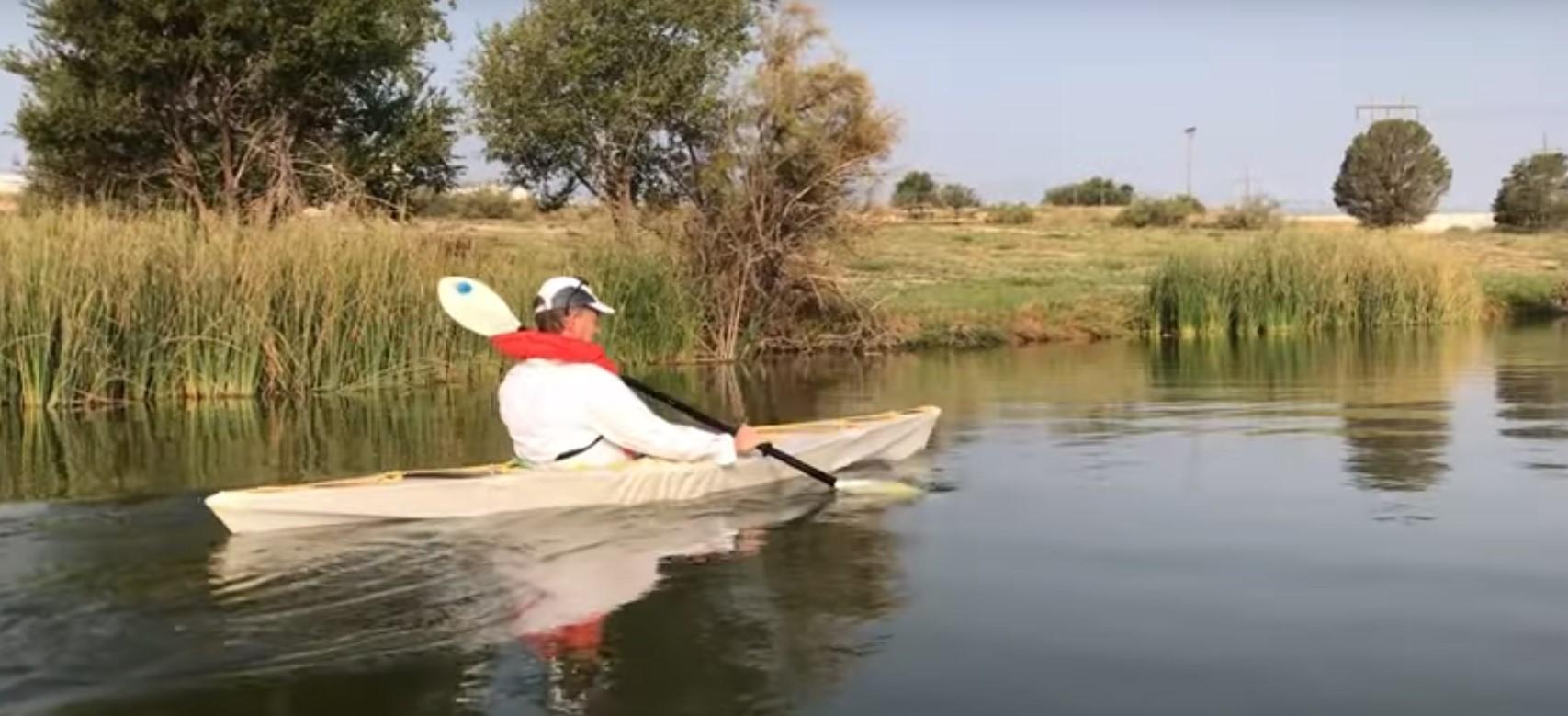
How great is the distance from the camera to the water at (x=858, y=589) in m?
5.82

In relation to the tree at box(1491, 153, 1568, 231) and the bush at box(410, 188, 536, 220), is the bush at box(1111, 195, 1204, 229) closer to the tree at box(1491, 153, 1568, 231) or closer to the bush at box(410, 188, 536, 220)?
the tree at box(1491, 153, 1568, 231)

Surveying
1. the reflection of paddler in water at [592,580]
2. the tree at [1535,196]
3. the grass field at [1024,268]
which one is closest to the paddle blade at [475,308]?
the reflection of paddler in water at [592,580]

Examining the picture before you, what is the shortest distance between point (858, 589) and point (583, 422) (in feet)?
7.82

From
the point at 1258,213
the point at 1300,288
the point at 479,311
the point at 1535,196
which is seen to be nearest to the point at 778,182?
the point at 1300,288

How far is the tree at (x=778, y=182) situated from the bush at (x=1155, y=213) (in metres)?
40.5

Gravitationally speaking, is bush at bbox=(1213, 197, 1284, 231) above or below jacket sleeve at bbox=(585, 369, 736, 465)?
above

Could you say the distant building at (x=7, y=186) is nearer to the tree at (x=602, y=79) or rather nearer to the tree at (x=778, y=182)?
the tree at (x=602, y=79)

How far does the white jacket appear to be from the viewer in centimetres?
891

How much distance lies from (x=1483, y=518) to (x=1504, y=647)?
10.0ft

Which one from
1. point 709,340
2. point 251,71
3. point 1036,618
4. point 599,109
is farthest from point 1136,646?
point 599,109

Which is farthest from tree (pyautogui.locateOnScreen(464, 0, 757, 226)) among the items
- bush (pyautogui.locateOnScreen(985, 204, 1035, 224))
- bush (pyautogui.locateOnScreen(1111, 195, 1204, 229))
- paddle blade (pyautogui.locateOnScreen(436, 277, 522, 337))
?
bush (pyautogui.locateOnScreen(1111, 195, 1204, 229))

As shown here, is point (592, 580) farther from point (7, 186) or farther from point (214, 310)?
point (7, 186)

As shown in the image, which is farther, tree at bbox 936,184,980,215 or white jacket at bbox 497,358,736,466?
tree at bbox 936,184,980,215

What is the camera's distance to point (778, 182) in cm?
2378
